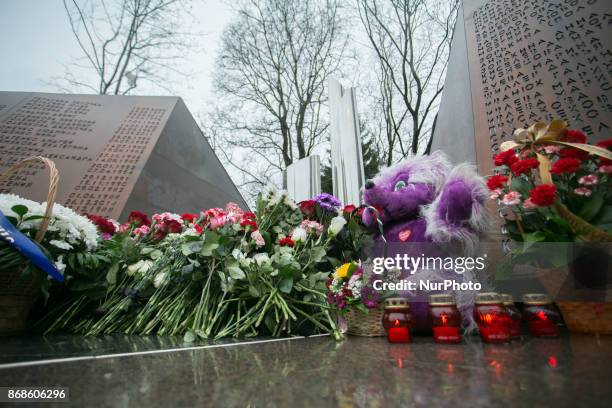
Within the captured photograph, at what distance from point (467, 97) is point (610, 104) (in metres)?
1.09

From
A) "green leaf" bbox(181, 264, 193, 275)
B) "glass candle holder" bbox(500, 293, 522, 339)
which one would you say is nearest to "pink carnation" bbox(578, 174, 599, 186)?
"glass candle holder" bbox(500, 293, 522, 339)

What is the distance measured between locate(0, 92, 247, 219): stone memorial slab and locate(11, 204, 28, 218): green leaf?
5.20 ft

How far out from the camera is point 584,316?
45.1 inches

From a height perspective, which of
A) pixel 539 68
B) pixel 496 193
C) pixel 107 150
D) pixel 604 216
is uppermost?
pixel 539 68

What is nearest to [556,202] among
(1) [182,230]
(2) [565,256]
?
(2) [565,256]

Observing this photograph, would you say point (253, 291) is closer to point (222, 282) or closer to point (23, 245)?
point (222, 282)

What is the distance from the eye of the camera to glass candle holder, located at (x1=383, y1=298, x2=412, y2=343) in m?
1.10

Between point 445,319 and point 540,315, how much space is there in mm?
330

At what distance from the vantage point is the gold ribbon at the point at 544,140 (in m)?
1.14

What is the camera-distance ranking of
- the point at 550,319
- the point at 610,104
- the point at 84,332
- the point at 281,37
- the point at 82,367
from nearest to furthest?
the point at 82,367 → the point at 550,319 → the point at 84,332 → the point at 610,104 → the point at 281,37

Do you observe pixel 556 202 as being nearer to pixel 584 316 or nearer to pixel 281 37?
pixel 584 316

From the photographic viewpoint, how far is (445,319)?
3.49ft

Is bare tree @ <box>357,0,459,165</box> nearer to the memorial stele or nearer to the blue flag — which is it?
the memorial stele

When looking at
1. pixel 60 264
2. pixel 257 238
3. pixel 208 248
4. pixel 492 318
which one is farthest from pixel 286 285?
pixel 60 264
